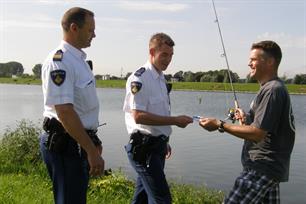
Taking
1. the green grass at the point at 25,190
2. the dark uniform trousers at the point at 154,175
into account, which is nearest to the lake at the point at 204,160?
the green grass at the point at 25,190

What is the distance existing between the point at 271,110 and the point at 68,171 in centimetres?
182

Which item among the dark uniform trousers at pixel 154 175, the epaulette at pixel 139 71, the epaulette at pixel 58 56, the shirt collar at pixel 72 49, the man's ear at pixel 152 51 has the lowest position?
the dark uniform trousers at pixel 154 175

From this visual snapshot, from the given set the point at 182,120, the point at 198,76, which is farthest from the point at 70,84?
the point at 198,76

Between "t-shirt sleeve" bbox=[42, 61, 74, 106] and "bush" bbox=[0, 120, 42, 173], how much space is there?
5.79m

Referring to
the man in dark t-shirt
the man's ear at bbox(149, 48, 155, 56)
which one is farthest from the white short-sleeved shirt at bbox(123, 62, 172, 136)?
the man in dark t-shirt

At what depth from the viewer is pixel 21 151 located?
9664mm

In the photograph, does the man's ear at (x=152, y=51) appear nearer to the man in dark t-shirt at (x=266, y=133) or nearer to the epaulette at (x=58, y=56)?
the man in dark t-shirt at (x=266, y=133)

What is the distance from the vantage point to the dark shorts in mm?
4102

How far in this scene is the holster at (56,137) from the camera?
3.68m

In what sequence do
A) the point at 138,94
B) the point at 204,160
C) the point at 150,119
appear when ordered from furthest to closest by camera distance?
1. the point at 204,160
2. the point at 138,94
3. the point at 150,119

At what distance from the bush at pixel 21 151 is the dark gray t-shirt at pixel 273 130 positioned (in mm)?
5910

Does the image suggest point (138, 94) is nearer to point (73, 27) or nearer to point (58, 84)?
point (73, 27)

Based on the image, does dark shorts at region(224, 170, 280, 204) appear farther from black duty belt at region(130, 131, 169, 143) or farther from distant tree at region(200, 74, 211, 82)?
distant tree at region(200, 74, 211, 82)

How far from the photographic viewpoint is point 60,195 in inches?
148
